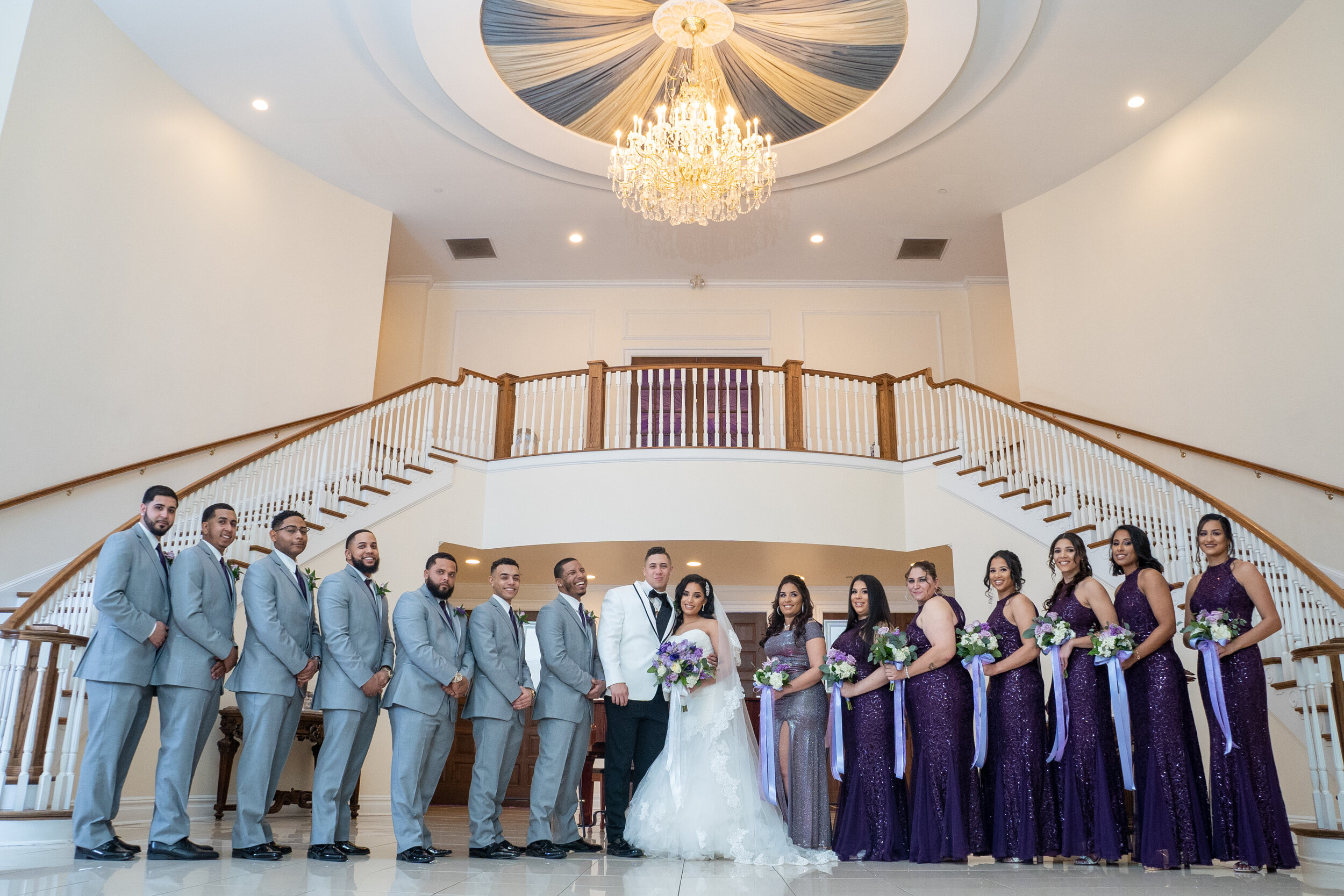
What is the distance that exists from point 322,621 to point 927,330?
9415 mm

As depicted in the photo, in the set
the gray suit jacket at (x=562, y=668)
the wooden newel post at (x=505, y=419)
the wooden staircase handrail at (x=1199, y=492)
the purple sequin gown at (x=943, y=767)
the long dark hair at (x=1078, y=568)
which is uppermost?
the wooden newel post at (x=505, y=419)

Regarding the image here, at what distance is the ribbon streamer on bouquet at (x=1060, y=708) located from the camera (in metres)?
4.51

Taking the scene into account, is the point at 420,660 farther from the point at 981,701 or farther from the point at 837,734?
the point at 981,701

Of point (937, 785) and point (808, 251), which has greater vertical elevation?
point (808, 251)

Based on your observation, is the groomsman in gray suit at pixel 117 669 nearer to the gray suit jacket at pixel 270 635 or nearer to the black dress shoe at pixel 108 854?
A: the black dress shoe at pixel 108 854

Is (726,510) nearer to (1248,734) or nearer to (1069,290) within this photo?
(1069,290)

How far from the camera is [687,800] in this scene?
4.43 m

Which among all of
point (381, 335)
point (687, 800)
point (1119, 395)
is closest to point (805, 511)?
point (1119, 395)

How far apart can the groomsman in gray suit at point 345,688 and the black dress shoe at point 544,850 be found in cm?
75

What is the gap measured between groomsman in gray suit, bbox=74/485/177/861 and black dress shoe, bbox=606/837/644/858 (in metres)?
1.98

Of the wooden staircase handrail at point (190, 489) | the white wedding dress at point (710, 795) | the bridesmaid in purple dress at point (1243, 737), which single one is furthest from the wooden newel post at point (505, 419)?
the bridesmaid in purple dress at point (1243, 737)

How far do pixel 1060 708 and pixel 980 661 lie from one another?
1.32 ft

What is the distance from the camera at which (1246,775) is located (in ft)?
13.8

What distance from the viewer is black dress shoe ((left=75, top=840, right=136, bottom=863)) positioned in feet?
12.7
